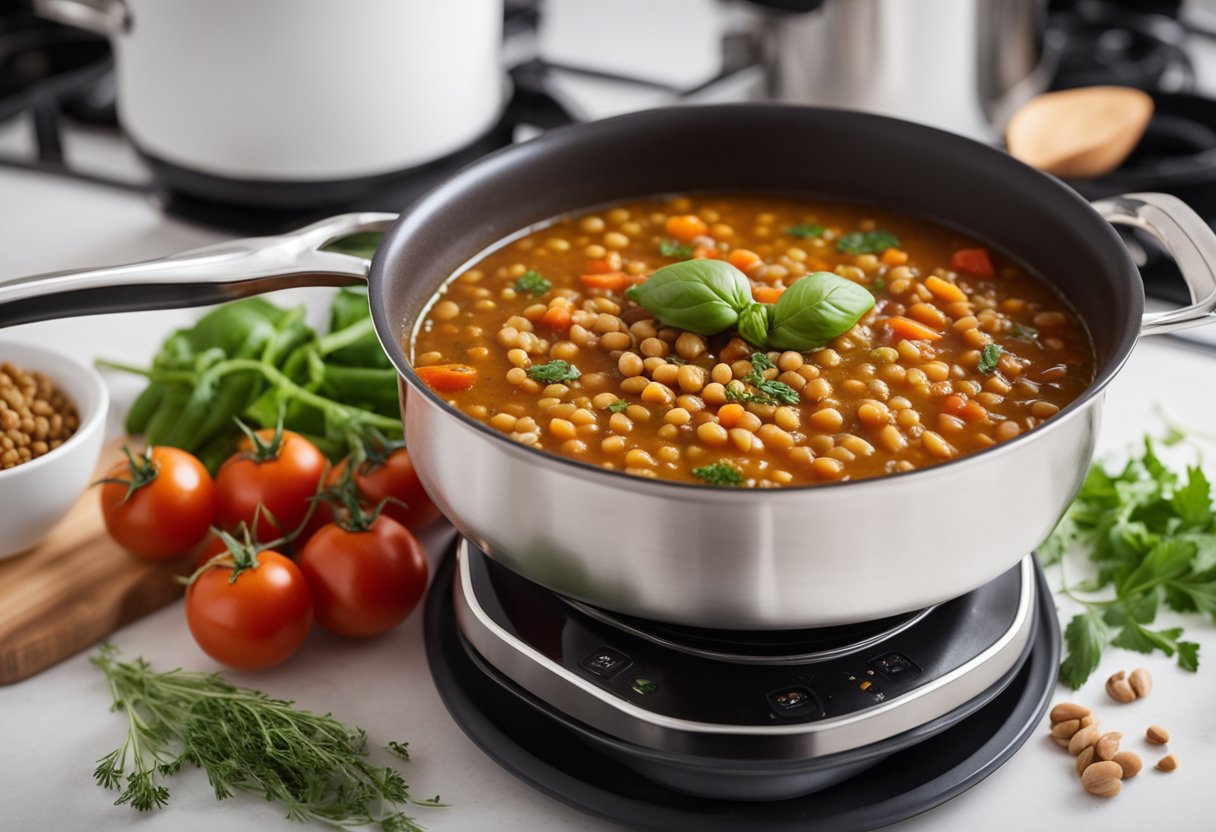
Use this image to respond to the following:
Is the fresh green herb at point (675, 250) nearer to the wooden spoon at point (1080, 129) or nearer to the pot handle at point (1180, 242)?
the pot handle at point (1180, 242)

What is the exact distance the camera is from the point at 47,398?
81.7 inches

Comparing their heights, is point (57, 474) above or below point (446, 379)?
below

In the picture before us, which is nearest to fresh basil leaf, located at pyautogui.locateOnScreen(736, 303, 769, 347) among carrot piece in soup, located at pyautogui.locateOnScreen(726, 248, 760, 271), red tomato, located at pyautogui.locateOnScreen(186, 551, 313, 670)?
carrot piece in soup, located at pyautogui.locateOnScreen(726, 248, 760, 271)

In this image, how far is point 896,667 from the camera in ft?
5.30

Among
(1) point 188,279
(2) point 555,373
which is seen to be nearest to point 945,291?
(2) point 555,373

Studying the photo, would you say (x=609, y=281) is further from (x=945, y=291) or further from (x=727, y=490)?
(x=727, y=490)

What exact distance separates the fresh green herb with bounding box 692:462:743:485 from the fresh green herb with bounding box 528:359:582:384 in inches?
11.2

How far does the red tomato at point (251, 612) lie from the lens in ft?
5.85

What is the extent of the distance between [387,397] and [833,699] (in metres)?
1.01

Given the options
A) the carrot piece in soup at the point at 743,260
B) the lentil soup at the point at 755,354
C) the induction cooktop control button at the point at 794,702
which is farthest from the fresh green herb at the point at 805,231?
the induction cooktop control button at the point at 794,702

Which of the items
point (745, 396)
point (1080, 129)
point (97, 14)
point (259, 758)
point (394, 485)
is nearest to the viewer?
point (259, 758)

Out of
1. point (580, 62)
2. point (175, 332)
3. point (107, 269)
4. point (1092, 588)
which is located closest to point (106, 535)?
point (175, 332)

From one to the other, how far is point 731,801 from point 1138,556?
79 cm

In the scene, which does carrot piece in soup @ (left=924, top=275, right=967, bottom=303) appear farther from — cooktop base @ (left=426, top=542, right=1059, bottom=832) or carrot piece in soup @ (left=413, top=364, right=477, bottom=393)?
carrot piece in soup @ (left=413, top=364, right=477, bottom=393)
